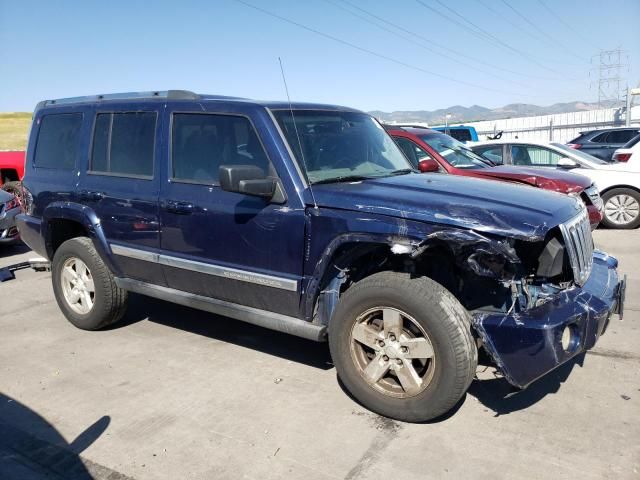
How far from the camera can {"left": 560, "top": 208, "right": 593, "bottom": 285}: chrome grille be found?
3484mm

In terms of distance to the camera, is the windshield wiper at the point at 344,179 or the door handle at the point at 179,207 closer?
the windshield wiper at the point at 344,179

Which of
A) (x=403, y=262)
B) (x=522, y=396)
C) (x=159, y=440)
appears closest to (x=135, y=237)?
(x=159, y=440)

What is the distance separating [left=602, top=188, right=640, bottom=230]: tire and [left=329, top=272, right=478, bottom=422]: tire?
7.78m

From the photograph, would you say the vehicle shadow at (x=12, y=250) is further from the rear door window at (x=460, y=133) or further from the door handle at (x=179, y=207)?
the rear door window at (x=460, y=133)

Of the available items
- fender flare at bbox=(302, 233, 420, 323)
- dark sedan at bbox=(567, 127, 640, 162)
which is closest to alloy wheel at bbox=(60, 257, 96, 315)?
fender flare at bbox=(302, 233, 420, 323)

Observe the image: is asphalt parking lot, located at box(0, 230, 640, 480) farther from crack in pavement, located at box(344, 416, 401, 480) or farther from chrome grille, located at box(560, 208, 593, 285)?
chrome grille, located at box(560, 208, 593, 285)

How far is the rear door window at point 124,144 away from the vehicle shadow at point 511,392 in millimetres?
2933

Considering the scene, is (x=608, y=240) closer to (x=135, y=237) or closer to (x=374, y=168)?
(x=374, y=168)

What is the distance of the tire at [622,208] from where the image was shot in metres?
9.79

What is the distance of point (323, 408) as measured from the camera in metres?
3.76

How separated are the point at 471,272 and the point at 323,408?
4.20ft

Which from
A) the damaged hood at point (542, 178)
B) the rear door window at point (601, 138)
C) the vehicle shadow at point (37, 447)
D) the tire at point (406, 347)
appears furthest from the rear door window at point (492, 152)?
the vehicle shadow at point (37, 447)

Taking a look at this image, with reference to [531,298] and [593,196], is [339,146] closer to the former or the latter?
[531,298]

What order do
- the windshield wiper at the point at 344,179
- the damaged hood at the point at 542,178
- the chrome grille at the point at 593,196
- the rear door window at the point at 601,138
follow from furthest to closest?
the rear door window at the point at 601,138 → the chrome grille at the point at 593,196 → the damaged hood at the point at 542,178 → the windshield wiper at the point at 344,179
